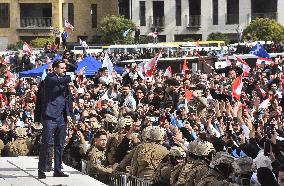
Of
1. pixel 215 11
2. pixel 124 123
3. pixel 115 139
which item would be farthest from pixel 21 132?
pixel 215 11

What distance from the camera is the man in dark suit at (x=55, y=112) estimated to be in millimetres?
15555

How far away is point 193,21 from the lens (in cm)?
7575

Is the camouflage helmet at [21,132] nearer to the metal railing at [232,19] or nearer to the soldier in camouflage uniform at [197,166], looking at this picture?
the soldier in camouflage uniform at [197,166]

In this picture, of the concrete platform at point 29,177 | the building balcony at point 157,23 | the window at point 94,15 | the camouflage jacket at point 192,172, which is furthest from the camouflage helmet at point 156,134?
the window at point 94,15

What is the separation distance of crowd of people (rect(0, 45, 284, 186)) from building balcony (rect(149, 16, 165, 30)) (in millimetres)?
48392

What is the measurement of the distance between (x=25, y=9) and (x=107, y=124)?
6219cm

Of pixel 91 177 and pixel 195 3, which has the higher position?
pixel 195 3

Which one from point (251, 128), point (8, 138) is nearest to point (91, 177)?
point (251, 128)

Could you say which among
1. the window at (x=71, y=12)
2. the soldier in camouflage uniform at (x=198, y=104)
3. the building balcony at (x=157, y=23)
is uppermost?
the window at (x=71, y=12)

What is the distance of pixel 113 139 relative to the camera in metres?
17.1

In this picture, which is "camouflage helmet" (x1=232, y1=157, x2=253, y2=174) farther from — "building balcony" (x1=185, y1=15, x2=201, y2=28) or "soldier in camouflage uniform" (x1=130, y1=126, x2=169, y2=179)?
"building balcony" (x1=185, y1=15, x2=201, y2=28)

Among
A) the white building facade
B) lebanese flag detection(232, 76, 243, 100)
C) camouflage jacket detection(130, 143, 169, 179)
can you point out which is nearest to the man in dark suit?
camouflage jacket detection(130, 143, 169, 179)

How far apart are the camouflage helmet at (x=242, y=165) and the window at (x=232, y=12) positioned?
62252mm

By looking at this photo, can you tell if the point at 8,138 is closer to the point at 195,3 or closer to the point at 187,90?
the point at 187,90
